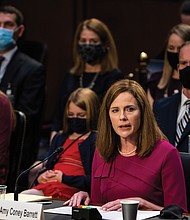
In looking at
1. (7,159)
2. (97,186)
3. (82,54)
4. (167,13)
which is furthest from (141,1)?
(97,186)

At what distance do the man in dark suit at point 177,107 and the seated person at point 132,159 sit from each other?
2.22 ft

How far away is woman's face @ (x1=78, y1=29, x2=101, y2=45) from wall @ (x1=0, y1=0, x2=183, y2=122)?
9.97ft

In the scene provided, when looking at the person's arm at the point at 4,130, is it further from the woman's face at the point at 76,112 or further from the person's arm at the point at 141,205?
the person's arm at the point at 141,205

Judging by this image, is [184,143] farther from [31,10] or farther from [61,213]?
[31,10]

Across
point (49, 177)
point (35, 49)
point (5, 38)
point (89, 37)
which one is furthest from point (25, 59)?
point (49, 177)

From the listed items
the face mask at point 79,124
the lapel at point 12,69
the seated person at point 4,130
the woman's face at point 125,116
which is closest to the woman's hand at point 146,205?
the woman's face at point 125,116

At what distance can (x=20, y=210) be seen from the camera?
3373mm

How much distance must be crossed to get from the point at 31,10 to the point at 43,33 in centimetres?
32

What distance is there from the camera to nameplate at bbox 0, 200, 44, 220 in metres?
3.30

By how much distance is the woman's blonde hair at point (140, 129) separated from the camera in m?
3.99

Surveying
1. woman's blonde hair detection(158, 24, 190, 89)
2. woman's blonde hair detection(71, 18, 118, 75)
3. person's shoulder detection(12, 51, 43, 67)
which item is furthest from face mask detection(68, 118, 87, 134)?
person's shoulder detection(12, 51, 43, 67)

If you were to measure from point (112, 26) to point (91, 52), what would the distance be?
134 inches

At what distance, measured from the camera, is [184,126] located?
473 cm

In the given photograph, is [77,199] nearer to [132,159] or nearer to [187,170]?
[132,159]
